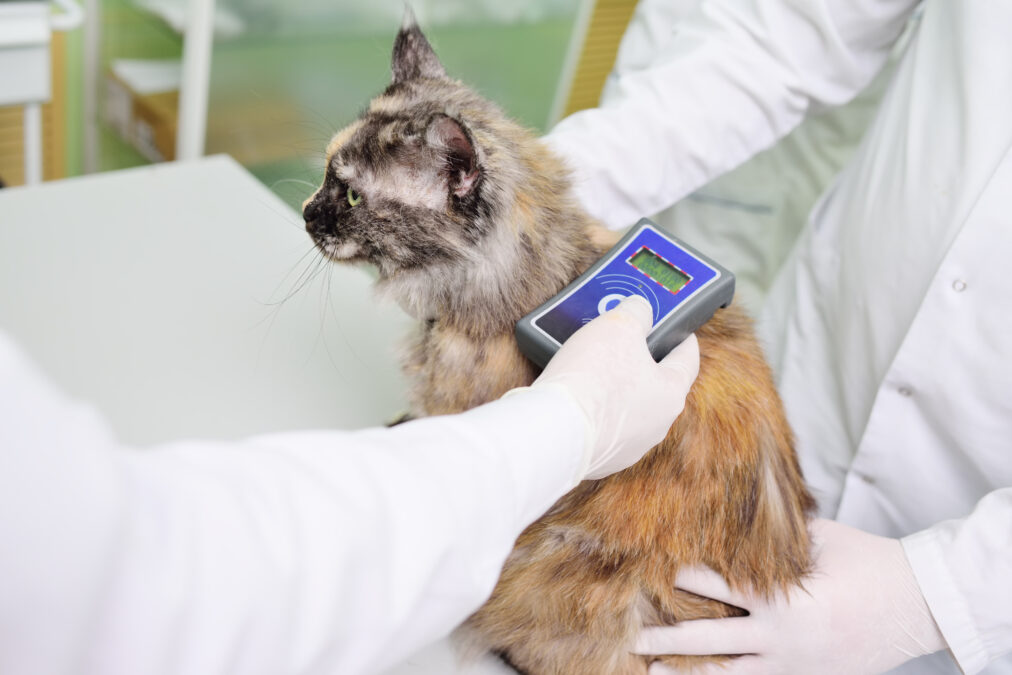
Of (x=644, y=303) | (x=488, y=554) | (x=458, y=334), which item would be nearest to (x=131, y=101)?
(x=458, y=334)

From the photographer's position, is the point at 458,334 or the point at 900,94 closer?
the point at 458,334

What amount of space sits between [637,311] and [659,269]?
0.09m

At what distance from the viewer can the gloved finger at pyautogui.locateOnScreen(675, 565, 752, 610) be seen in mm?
836

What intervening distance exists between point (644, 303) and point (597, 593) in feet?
1.08

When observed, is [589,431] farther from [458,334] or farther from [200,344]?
[200,344]

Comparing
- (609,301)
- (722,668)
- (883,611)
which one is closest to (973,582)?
(883,611)

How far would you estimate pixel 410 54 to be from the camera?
3.30 ft

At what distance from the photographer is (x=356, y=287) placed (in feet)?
4.39

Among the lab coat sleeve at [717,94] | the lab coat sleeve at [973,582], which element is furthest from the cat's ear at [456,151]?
the lab coat sleeve at [973,582]

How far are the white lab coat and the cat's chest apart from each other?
0.32 m

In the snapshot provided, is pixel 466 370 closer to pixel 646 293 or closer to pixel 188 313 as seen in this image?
pixel 646 293

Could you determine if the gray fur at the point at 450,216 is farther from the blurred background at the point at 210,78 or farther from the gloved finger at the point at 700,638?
the blurred background at the point at 210,78

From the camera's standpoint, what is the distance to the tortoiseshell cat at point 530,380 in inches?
32.2

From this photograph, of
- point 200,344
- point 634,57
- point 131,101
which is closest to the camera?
Result: point 200,344
